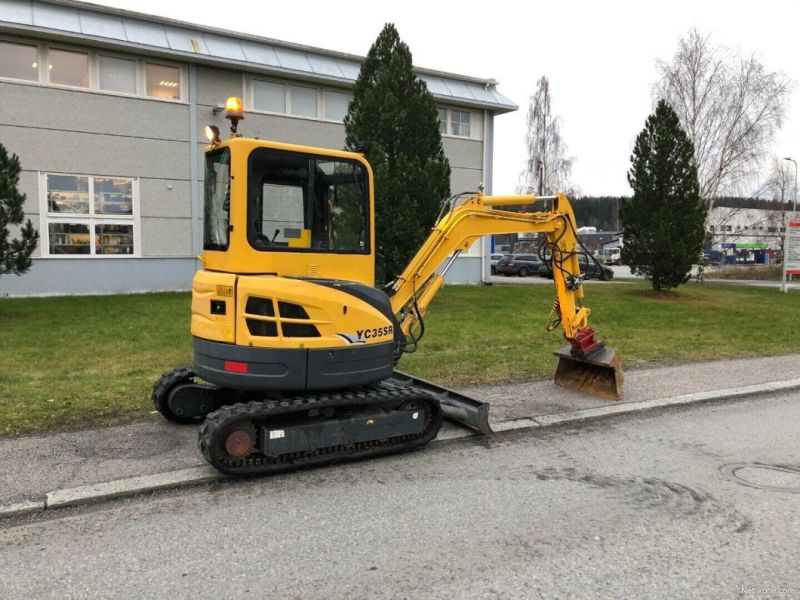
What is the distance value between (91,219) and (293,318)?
16926mm

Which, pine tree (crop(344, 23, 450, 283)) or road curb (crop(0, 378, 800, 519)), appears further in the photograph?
pine tree (crop(344, 23, 450, 283))

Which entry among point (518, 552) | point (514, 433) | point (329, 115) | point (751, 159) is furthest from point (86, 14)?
point (751, 159)

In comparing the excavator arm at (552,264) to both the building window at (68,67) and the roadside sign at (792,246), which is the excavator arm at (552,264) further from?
the roadside sign at (792,246)

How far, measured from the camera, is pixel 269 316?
4789 mm

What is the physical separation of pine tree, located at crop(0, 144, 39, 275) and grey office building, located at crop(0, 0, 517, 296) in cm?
500

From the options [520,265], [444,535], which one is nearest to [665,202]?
[520,265]

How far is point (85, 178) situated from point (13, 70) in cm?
351

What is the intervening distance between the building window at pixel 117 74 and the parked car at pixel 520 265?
24354 millimetres

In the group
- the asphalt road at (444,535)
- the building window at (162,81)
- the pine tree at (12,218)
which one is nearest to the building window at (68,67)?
the building window at (162,81)

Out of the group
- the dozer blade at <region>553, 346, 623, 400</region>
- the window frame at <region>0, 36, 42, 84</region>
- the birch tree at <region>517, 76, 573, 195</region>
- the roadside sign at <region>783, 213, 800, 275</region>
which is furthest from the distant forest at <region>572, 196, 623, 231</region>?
the dozer blade at <region>553, 346, 623, 400</region>

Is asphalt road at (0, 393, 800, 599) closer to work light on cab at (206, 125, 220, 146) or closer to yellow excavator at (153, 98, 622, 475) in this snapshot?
yellow excavator at (153, 98, 622, 475)

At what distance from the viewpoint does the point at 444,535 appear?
12.7ft

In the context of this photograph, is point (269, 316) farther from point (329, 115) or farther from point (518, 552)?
point (329, 115)

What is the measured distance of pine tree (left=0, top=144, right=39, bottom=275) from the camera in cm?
1309
